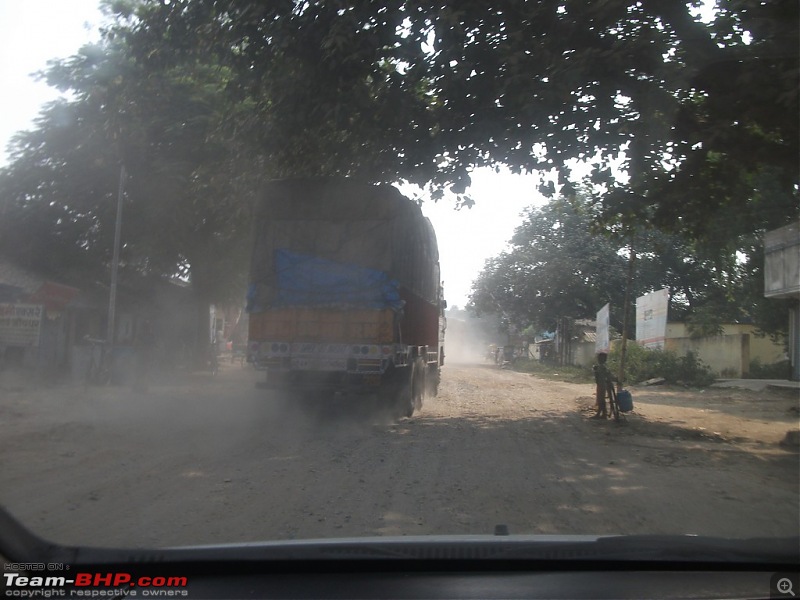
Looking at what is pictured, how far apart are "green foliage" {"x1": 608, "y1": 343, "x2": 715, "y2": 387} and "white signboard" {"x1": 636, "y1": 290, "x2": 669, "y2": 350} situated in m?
0.56

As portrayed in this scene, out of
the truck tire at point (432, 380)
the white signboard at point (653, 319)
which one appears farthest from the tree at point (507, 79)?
the white signboard at point (653, 319)

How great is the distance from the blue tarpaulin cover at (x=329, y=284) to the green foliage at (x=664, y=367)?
17522 mm

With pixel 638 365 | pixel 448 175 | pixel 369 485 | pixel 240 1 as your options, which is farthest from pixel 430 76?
pixel 638 365

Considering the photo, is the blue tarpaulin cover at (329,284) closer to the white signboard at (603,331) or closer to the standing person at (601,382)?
the standing person at (601,382)

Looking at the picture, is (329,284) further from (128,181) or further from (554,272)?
(554,272)

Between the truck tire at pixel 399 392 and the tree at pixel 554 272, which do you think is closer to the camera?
the truck tire at pixel 399 392

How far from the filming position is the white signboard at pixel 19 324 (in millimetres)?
17438

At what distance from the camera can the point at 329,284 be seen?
1233 centimetres

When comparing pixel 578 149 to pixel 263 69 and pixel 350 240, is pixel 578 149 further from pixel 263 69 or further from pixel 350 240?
pixel 263 69

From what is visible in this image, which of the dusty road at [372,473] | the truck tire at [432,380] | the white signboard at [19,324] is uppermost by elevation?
the white signboard at [19,324]

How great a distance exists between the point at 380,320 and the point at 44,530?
715 cm

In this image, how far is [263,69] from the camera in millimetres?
11148

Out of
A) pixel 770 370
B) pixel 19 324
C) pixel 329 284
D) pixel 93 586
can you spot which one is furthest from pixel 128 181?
pixel 770 370

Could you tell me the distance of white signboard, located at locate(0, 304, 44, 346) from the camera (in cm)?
1744
